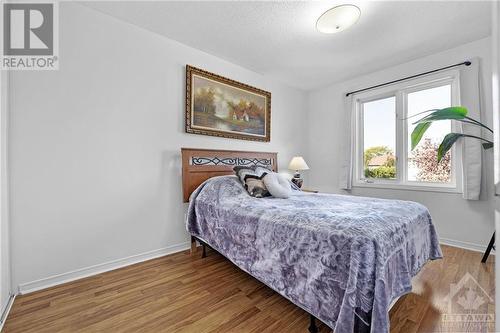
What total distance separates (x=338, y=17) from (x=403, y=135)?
6.68 ft

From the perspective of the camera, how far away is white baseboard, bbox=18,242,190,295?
1804mm

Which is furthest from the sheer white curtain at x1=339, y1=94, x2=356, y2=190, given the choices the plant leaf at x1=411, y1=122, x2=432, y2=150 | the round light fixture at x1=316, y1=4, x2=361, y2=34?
the round light fixture at x1=316, y1=4, x2=361, y2=34

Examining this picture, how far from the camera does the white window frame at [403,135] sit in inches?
109

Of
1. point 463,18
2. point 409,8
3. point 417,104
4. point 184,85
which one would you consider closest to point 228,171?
point 184,85

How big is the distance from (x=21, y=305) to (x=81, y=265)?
1.45 ft

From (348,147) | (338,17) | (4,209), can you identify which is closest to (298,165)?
(348,147)

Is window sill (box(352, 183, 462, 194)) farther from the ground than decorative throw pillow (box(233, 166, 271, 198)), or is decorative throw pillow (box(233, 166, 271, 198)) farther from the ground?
decorative throw pillow (box(233, 166, 271, 198))

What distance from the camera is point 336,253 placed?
1.20 metres

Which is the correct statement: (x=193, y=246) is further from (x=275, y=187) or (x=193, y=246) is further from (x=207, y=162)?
(x=275, y=187)

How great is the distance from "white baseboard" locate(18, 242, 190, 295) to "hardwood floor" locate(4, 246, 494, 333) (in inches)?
2.6

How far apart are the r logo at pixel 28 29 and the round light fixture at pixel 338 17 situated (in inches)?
96.4

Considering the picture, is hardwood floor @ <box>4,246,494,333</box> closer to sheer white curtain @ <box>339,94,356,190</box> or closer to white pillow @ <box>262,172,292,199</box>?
white pillow @ <box>262,172,292,199</box>

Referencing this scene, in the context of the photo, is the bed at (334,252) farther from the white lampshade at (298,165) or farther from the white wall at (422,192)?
the white lampshade at (298,165)

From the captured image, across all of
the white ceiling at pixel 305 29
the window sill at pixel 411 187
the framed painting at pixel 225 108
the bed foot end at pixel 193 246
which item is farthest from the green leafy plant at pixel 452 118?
the bed foot end at pixel 193 246
